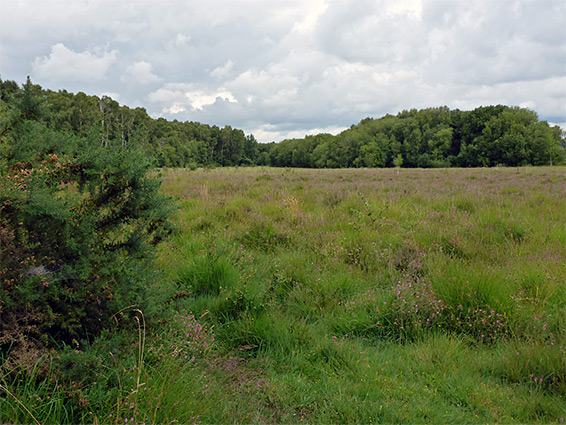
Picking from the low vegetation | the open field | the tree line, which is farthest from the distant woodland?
the low vegetation

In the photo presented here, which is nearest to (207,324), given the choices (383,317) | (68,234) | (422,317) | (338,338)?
(338,338)

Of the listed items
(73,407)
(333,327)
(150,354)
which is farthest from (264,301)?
(73,407)

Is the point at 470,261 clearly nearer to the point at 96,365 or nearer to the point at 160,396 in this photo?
the point at 160,396

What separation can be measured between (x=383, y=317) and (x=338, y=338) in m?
0.59

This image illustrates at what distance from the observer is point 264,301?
3.71m

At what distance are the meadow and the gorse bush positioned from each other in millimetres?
243

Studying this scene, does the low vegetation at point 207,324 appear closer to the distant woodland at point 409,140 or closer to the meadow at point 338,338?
the meadow at point 338,338

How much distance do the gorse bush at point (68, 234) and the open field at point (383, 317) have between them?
32.1 inches

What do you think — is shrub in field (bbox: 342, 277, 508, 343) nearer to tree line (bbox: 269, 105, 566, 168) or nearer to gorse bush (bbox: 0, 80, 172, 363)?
gorse bush (bbox: 0, 80, 172, 363)

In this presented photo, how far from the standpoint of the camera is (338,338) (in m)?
3.24

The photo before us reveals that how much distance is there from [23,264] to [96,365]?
32.8 inches

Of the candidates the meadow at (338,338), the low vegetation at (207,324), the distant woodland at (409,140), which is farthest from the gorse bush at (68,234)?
the distant woodland at (409,140)

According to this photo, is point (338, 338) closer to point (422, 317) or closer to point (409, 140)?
point (422, 317)

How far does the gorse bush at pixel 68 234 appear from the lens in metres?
1.99
